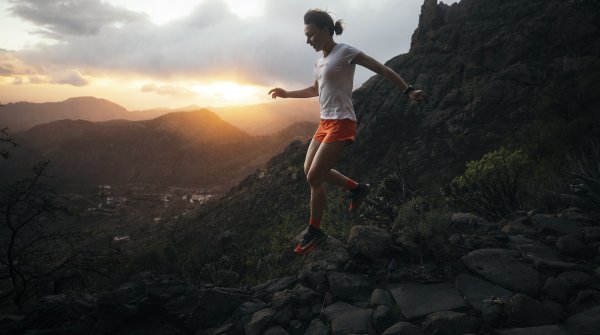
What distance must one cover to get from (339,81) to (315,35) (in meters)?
0.53

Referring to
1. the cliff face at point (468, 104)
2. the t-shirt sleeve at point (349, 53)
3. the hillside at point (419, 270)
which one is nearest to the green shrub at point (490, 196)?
→ the hillside at point (419, 270)

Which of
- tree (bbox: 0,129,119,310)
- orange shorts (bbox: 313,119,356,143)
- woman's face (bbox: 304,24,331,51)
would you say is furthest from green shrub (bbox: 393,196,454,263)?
tree (bbox: 0,129,119,310)

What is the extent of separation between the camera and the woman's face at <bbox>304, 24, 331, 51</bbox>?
3.56m

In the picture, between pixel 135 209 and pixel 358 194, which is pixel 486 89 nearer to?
pixel 358 194

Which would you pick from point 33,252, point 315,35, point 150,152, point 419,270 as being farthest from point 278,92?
point 150,152

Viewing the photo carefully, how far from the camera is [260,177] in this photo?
17766mm

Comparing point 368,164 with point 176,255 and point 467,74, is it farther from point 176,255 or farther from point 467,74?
point 176,255

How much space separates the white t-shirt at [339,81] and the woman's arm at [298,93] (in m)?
0.52

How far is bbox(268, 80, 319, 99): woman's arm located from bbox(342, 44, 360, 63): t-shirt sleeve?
62 centimetres

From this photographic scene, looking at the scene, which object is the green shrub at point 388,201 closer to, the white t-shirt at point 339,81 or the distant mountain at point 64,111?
the white t-shirt at point 339,81

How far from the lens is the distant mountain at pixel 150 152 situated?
114 feet

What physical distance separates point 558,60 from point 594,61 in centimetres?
144

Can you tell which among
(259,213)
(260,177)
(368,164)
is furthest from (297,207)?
(260,177)

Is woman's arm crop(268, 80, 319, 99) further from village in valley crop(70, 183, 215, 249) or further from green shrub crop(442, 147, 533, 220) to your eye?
village in valley crop(70, 183, 215, 249)
